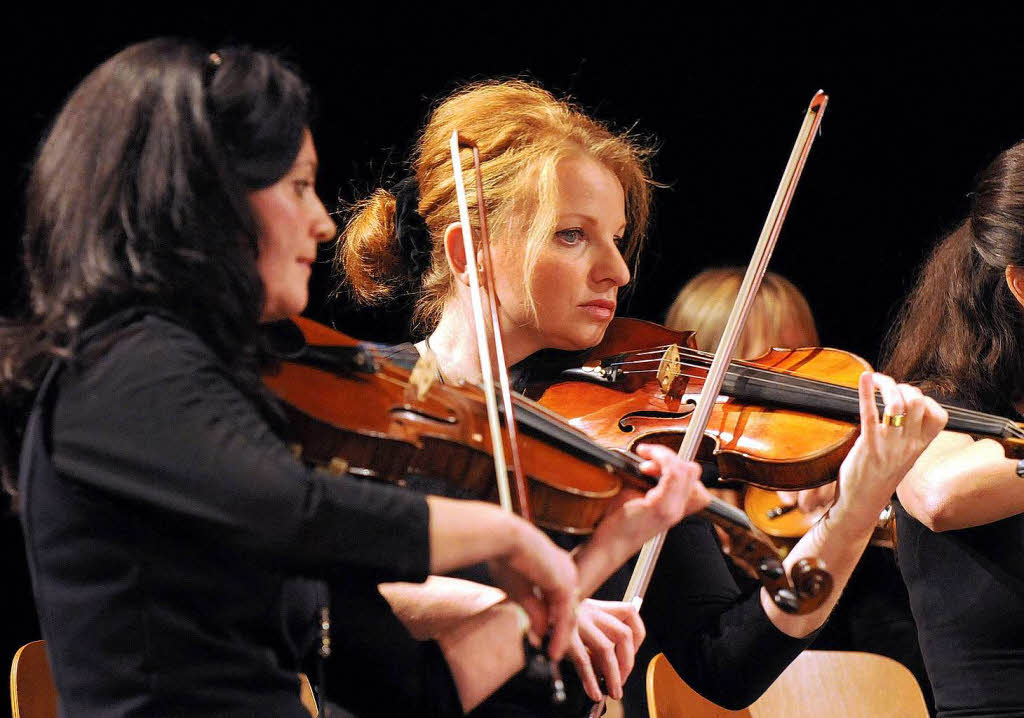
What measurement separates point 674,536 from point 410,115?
1449 mm

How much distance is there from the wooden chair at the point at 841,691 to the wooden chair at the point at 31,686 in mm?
790

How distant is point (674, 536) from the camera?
158 centimetres

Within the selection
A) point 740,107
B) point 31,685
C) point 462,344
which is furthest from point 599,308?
point 740,107

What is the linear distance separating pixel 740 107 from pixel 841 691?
5.76 feet

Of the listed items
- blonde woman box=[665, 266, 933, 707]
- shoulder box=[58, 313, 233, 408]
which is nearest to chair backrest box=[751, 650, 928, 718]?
blonde woman box=[665, 266, 933, 707]

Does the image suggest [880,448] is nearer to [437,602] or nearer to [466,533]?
[437,602]

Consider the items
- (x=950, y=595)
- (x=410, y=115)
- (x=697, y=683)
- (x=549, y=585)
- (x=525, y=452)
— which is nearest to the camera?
(x=549, y=585)

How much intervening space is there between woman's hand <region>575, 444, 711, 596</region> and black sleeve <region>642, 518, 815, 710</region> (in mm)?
387

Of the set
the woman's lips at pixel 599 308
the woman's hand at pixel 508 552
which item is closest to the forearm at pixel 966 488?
Result: the woman's lips at pixel 599 308

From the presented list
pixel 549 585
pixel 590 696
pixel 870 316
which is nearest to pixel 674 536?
pixel 590 696

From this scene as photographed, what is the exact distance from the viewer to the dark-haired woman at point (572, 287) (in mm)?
1383

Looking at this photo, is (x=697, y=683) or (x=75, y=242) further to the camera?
(x=697, y=683)

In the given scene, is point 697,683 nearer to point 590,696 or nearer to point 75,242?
point 590,696

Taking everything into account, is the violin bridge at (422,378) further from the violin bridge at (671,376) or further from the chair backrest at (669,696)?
the chair backrest at (669,696)
